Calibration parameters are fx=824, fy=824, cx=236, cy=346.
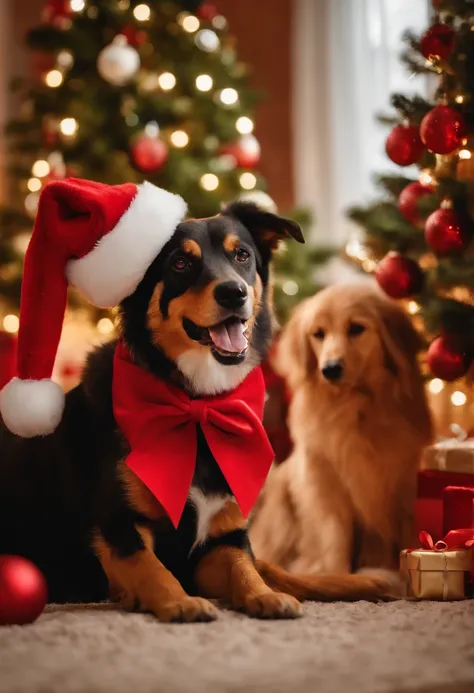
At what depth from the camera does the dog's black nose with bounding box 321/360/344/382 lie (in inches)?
98.4

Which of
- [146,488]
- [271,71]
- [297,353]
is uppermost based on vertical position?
[271,71]

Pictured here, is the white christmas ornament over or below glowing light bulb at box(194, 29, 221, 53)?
below

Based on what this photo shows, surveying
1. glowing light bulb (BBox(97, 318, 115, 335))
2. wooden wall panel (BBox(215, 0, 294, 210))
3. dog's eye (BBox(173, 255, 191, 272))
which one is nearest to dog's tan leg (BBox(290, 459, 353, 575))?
dog's eye (BBox(173, 255, 191, 272))

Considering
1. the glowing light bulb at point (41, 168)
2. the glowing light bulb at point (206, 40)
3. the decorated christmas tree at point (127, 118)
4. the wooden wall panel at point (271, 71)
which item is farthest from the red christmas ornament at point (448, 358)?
the wooden wall panel at point (271, 71)

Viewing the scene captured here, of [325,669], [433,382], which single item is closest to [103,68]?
[433,382]

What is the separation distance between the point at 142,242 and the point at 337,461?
1.03m

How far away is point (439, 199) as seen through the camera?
2537mm

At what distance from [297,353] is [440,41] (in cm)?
107

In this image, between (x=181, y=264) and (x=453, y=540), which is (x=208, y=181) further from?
(x=453, y=540)

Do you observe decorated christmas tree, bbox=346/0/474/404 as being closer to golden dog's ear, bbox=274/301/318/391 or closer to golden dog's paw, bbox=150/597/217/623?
golden dog's ear, bbox=274/301/318/391

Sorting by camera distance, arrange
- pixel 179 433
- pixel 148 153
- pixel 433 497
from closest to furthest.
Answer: pixel 179 433 < pixel 433 497 < pixel 148 153

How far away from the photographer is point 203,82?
13.5 ft

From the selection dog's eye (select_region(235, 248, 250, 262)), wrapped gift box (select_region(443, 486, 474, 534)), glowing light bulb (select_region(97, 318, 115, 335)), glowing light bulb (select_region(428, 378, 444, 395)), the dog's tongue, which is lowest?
wrapped gift box (select_region(443, 486, 474, 534))

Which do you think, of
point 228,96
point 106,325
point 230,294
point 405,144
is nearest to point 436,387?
point 405,144
